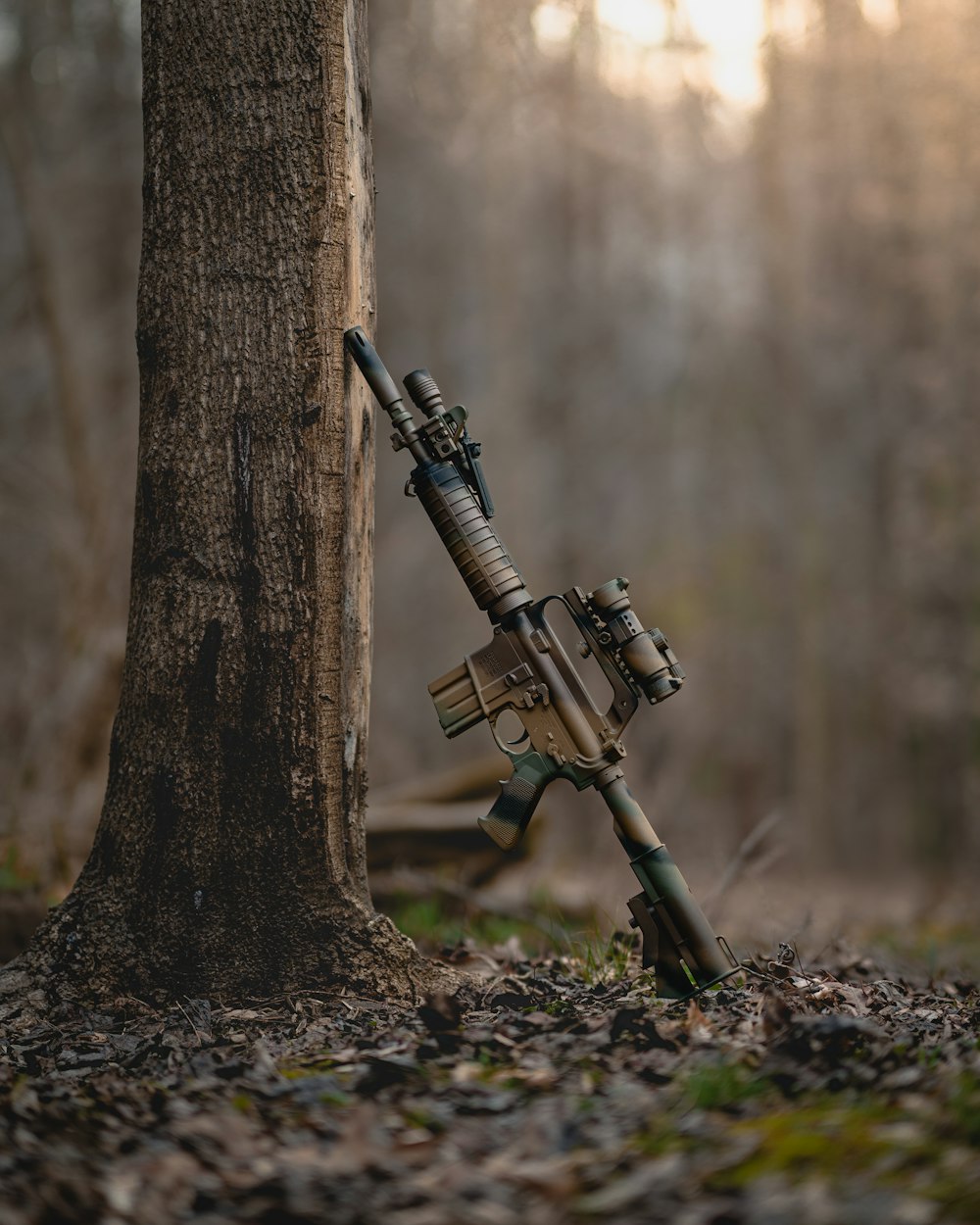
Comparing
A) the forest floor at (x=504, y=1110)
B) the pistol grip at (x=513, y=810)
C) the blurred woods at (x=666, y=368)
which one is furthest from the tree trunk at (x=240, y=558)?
the blurred woods at (x=666, y=368)

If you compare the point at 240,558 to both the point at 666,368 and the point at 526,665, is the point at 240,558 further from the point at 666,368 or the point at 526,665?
the point at 666,368

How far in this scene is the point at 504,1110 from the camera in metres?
2.65

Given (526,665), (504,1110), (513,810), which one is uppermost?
(526,665)

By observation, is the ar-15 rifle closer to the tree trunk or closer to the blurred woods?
the tree trunk

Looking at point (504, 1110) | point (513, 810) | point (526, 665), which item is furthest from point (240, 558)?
point (504, 1110)

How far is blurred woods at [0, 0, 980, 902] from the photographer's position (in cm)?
1169

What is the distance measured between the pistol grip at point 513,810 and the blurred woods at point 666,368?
623cm

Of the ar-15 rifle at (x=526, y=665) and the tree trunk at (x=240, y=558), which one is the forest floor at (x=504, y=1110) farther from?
the ar-15 rifle at (x=526, y=665)

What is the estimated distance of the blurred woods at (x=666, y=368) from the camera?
38.3ft

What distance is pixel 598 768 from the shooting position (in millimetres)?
3719

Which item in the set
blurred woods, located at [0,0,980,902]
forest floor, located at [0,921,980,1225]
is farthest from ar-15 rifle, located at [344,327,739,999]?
blurred woods, located at [0,0,980,902]

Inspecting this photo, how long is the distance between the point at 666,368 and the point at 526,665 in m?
16.8

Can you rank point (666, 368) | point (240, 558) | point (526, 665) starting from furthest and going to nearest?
point (666, 368)
point (526, 665)
point (240, 558)

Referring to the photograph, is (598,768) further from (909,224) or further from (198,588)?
(909,224)
